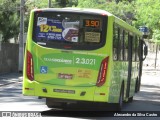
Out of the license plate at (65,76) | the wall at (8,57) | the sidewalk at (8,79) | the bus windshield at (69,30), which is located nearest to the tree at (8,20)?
the wall at (8,57)

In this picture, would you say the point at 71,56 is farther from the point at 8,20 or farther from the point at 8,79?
the point at 8,20

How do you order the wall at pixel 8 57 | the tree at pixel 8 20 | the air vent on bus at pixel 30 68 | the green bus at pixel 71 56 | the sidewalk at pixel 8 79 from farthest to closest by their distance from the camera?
the tree at pixel 8 20
the wall at pixel 8 57
the sidewalk at pixel 8 79
the air vent on bus at pixel 30 68
the green bus at pixel 71 56

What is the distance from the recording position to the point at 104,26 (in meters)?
14.0

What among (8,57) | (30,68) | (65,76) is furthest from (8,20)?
(65,76)

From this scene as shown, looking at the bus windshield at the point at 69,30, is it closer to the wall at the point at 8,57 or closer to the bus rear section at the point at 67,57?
the bus rear section at the point at 67,57

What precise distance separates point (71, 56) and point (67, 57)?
112 mm

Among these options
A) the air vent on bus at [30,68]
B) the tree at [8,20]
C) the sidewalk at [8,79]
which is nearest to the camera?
the air vent on bus at [30,68]

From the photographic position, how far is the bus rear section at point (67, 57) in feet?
45.5

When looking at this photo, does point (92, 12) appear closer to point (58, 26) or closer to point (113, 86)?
point (58, 26)

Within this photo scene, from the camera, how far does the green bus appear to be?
45.5 feet

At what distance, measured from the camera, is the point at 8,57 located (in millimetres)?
41250

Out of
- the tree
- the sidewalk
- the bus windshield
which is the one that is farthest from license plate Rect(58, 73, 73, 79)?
the tree

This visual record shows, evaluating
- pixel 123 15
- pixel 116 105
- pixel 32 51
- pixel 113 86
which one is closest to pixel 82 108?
pixel 116 105

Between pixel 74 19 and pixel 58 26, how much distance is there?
0.48 m
